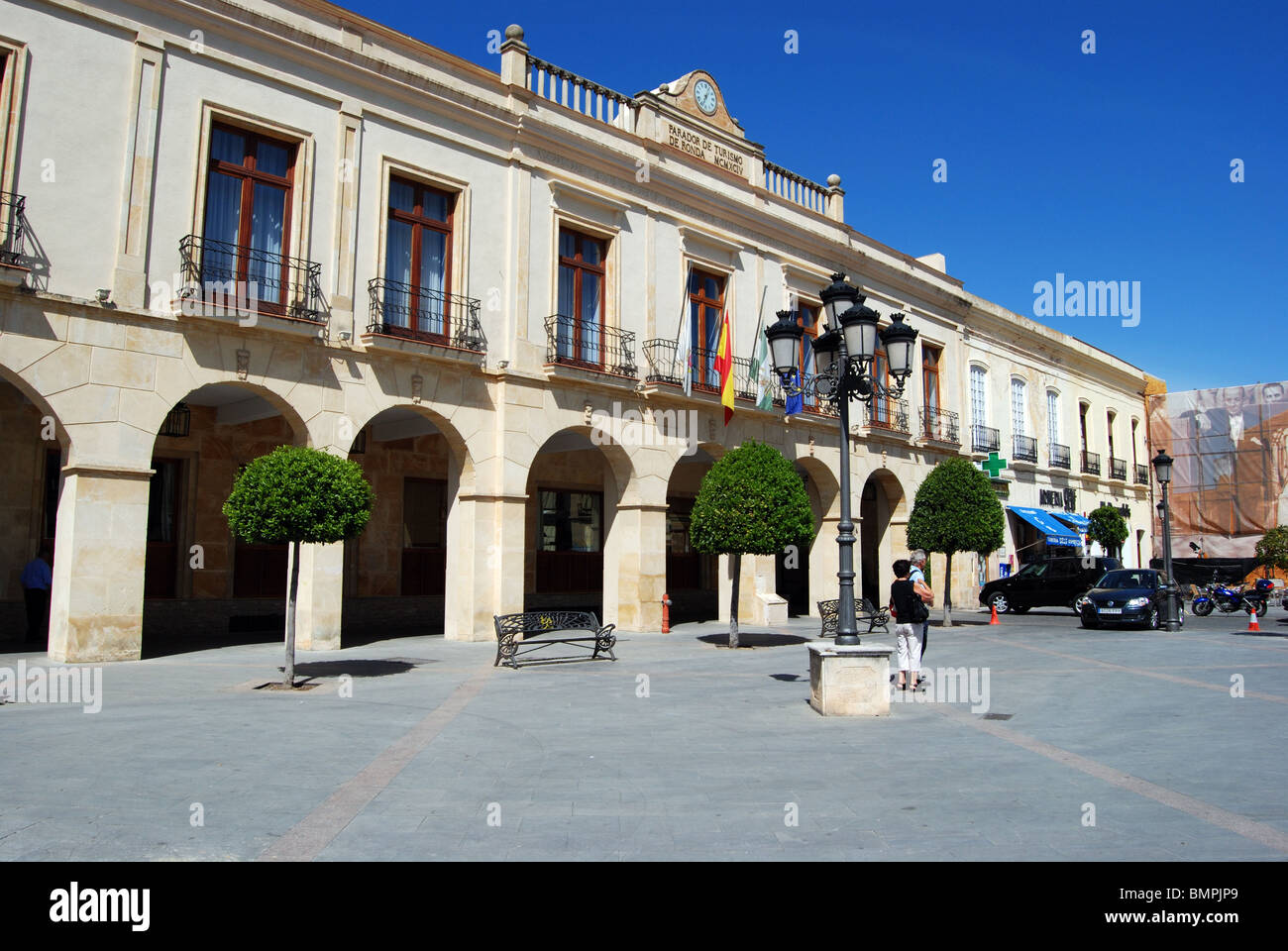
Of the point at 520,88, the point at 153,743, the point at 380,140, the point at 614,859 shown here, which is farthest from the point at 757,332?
the point at 614,859

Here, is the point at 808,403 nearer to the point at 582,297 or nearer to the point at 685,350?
the point at 685,350

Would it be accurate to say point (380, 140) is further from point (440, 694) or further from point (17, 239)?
point (440, 694)

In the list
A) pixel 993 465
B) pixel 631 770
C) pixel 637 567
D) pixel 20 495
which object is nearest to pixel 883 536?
pixel 993 465

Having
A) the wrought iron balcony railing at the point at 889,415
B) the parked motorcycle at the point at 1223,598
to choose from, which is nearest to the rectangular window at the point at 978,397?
the wrought iron balcony railing at the point at 889,415

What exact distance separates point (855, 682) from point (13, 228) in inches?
450

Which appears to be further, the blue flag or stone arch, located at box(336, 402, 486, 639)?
the blue flag

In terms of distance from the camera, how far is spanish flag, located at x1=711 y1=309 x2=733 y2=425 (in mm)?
19266

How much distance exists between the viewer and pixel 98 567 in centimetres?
1212

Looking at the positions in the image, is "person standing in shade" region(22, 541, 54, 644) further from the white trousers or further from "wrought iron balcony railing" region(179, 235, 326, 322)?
the white trousers

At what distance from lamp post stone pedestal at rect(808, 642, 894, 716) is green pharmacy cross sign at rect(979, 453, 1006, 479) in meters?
21.9

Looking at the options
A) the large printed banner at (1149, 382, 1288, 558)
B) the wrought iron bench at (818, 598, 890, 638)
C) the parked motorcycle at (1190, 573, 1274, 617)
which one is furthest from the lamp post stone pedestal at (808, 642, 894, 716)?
the large printed banner at (1149, 382, 1288, 558)

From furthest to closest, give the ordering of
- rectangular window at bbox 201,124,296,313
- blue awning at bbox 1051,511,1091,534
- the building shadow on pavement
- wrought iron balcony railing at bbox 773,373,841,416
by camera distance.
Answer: blue awning at bbox 1051,511,1091,534 → wrought iron balcony railing at bbox 773,373,841,416 → the building shadow on pavement → rectangular window at bbox 201,124,296,313
